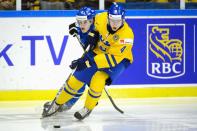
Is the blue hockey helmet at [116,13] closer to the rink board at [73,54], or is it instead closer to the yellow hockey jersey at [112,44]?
the yellow hockey jersey at [112,44]

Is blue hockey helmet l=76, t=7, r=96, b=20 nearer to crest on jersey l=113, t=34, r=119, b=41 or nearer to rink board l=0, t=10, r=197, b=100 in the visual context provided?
crest on jersey l=113, t=34, r=119, b=41

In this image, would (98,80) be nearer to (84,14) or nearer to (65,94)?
(65,94)

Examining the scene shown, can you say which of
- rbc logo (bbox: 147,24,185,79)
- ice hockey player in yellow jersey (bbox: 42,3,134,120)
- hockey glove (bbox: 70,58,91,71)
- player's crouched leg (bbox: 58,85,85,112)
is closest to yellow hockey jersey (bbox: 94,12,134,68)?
ice hockey player in yellow jersey (bbox: 42,3,134,120)

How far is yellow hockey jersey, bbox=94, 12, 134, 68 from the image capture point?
5.11 metres

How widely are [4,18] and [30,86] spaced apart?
2.39 feet

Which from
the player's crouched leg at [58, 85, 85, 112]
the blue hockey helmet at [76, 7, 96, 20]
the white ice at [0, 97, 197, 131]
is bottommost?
the white ice at [0, 97, 197, 131]

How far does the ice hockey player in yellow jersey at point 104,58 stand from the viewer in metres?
5.10

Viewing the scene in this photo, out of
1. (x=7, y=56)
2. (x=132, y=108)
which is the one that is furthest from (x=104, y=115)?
(x=7, y=56)

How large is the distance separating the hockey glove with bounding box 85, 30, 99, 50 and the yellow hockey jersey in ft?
0.22

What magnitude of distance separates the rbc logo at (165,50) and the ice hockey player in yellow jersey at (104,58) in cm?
123

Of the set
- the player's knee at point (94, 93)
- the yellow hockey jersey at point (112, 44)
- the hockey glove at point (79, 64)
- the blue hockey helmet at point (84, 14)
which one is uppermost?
the blue hockey helmet at point (84, 14)

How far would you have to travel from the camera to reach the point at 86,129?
4.88 meters

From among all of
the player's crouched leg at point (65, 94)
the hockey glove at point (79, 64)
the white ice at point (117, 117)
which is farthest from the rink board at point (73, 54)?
the hockey glove at point (79, 64)

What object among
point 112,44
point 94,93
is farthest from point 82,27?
point 94,93
